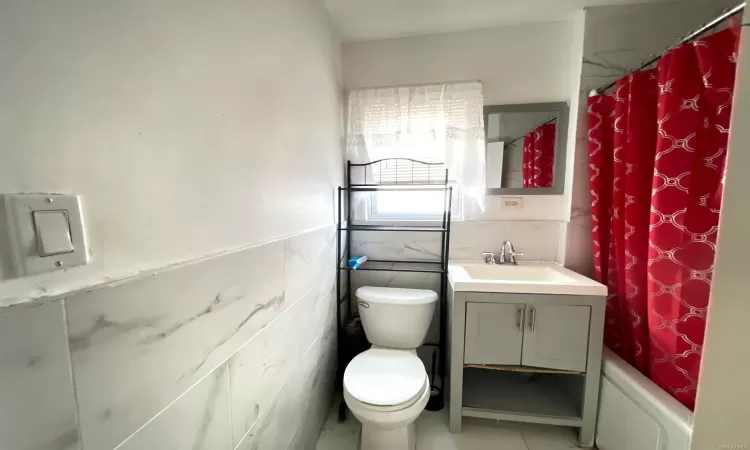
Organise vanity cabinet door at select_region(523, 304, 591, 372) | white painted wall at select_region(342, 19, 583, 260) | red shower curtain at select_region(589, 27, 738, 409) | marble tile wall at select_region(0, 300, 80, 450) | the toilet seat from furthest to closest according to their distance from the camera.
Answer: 1. white painted wall at select_region(342, 19, 583, 260)
2. vanity cabinet door at select_region(523, 304, 591, 372)
3. the toilet seat
4. red shower curtain at select_region(589, 27, 738, 409)
5. marble tile wall at select_region(0, 300, 80, 450)

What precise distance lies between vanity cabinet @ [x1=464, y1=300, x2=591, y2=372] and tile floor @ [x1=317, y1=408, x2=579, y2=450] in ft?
1.40

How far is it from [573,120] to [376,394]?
5.94ft

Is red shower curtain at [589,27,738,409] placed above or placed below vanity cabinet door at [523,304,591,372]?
above

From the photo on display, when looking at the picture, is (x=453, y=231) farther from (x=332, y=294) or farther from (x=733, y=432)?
(x=733, y=432)

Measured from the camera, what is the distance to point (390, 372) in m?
A: 1.36

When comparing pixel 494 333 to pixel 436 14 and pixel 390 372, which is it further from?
pixel 436 14

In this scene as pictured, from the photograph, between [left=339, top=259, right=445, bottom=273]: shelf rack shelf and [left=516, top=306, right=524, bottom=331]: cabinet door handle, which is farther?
[left=339, top=259, right=445, bottom=273]: shelf rack shelf

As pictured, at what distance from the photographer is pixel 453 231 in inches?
75.8

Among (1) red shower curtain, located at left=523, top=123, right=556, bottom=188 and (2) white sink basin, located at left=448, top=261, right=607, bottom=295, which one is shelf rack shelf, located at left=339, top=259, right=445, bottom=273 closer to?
(2) white sink basin, located at left=448, top=261, right=607, bottom=295

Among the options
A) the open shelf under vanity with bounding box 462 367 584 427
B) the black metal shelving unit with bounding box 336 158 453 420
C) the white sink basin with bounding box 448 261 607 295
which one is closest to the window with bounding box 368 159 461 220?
the black metal shelving unit with bounding box 336 158 453 420

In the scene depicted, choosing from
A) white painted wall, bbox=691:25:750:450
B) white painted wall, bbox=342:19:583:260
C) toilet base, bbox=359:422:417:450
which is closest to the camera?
white painted wall, bbox=691:25:750:450

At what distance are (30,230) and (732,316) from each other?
116 centimetres

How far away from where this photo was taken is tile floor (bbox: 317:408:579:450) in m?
1.49

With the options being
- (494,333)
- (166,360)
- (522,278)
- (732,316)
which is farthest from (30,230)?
(522,278)
